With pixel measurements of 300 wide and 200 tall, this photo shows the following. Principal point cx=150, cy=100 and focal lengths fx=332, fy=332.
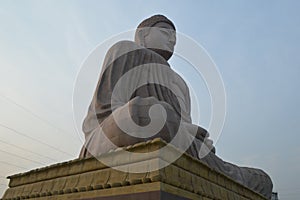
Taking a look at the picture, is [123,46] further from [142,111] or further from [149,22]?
[142,111]

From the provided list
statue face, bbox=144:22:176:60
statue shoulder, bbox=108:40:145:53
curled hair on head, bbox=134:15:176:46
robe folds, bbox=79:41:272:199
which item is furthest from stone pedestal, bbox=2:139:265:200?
curled hair on head, bbox=134:15:176:46

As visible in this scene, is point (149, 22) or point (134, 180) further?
point (149, 22)

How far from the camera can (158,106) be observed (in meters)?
3.03

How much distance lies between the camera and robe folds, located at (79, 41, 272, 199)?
9.66 feet

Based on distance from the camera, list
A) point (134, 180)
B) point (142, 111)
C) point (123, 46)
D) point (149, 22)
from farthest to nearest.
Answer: point (149, 22), point (123, 46), point (142, 111), point (134, 180)

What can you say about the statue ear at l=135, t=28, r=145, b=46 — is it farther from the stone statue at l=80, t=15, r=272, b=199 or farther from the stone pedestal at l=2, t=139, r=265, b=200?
the stone pedestal at l=2, t=139, r=265, b=200

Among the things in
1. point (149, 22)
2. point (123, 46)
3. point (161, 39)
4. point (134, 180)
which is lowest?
point (134, 180)

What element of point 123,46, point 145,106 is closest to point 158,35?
point 123,46

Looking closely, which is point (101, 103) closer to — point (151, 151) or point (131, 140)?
point (131, 140)

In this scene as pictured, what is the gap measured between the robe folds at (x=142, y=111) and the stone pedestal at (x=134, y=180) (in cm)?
31

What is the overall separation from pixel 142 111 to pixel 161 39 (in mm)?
2441

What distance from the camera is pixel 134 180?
7.79ft

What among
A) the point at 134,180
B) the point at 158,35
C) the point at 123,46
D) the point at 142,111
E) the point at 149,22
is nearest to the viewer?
the point at 134,180

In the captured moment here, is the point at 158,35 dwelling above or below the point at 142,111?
above
